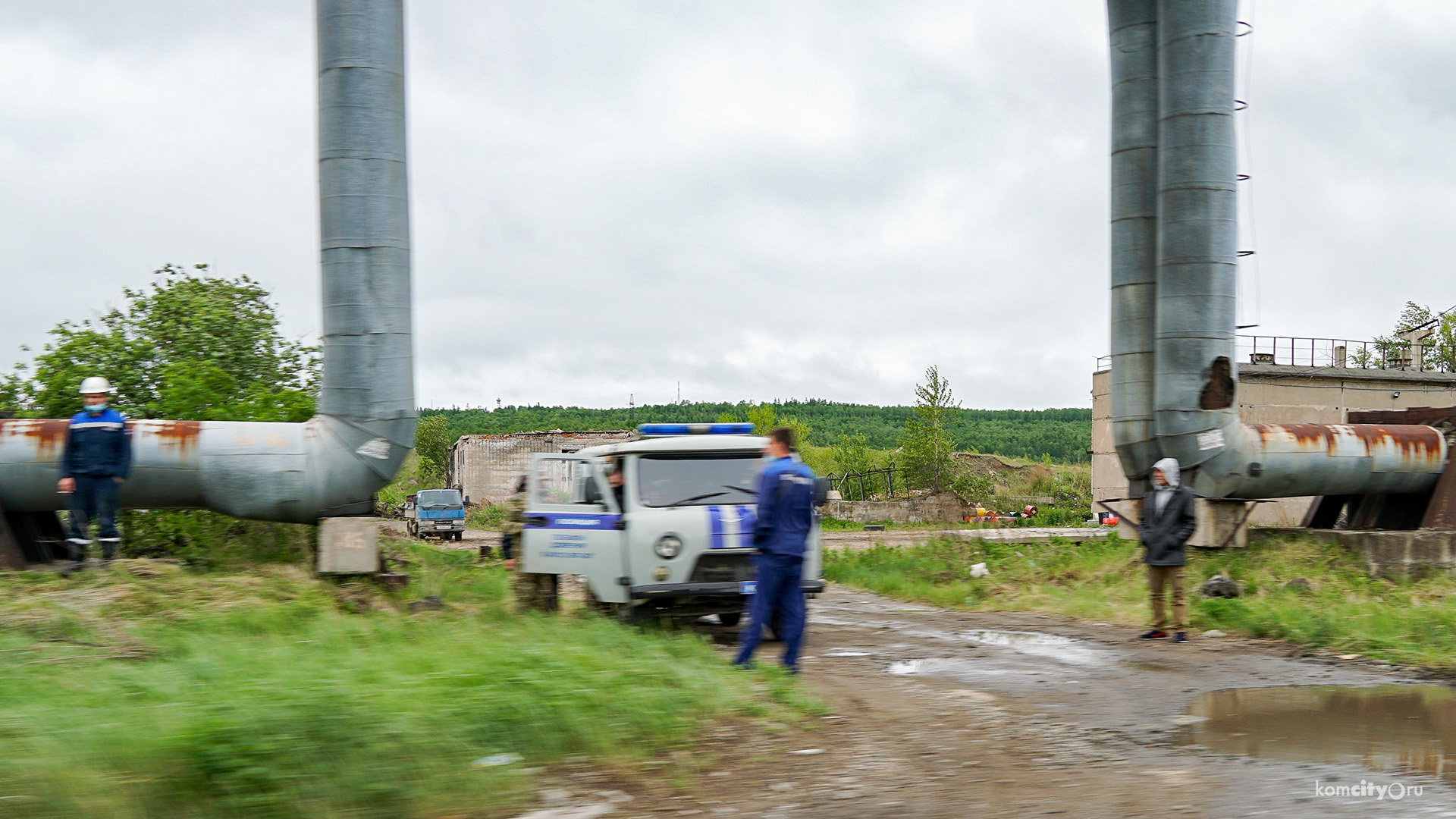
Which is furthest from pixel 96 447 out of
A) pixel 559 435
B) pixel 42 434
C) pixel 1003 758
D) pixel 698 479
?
pixel 559 435

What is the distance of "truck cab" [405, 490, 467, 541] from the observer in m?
40.2

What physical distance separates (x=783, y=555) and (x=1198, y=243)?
10215 mm

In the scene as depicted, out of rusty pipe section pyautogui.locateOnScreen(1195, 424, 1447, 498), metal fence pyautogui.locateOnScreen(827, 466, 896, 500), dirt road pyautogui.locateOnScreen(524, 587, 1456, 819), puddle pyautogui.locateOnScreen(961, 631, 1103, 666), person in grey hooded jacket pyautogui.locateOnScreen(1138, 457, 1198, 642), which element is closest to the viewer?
dirt road pyautogui.locateOnScreen(524, 587, 1456, 819)

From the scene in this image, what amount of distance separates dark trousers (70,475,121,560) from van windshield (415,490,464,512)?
31114 millimetres

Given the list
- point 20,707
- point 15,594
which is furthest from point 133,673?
point 15,594

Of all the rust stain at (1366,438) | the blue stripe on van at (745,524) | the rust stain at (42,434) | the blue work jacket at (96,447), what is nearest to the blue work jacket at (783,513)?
the blue stripe on van at (745,524)

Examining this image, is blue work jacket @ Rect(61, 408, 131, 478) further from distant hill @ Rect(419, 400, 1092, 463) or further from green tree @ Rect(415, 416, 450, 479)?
distant hill @ Rect(419, 400, 1092, 463)

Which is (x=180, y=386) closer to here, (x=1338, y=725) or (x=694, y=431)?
(x=694, y=431)

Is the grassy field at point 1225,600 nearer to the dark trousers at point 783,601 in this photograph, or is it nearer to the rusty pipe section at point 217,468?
the dark trousers at point 783,601

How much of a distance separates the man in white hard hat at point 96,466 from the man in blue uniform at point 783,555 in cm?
664

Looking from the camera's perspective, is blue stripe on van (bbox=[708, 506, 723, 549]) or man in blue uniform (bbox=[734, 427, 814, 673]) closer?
man in blue uniform (bbox=[734, 427, 814, 673])

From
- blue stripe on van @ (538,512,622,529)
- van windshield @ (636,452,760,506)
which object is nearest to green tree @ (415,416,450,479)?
blue stripe on van @ (538,512,622,529)

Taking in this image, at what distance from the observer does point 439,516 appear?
4053 cm

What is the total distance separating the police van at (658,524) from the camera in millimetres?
9609
